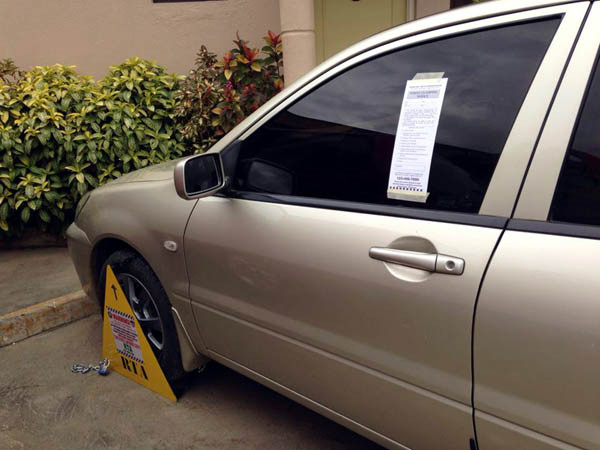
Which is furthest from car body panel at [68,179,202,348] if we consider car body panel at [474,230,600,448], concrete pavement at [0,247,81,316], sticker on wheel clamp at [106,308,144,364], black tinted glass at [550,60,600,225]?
black tinted glass at [550,60,600,225]

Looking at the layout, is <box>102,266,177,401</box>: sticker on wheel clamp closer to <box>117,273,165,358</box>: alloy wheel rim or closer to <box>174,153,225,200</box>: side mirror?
<box>117,273,165,358</box>: alloy wheel rim

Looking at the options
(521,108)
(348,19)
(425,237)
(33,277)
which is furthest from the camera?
(348,19)

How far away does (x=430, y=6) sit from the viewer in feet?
19.8

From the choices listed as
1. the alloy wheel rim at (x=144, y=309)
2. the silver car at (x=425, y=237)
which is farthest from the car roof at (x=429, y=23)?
the alloy wheel rim at (x=144, y=309)

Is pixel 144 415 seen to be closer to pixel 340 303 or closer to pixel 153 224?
pixel 153 224

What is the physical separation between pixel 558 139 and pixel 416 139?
1.43 feet

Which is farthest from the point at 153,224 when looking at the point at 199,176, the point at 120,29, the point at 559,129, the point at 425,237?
the point at 120,29

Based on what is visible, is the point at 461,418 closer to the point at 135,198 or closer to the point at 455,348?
the point at 455,348

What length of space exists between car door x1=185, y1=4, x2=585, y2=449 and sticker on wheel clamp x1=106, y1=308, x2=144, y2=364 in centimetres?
68

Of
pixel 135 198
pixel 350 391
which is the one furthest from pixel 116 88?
pixel 350 391

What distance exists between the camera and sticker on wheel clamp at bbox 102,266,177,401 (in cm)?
281

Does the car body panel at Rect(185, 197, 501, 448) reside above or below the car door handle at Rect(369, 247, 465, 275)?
below

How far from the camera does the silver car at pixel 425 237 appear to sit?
1389mm

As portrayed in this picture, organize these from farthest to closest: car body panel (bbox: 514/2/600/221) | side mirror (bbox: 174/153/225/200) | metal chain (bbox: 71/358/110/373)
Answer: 1. metal chain (bbox: 71/358/110/373)
2. side mirror (bbox: 174/153/225/200)
3. car body panel (bbox: 514/2/600/221)
